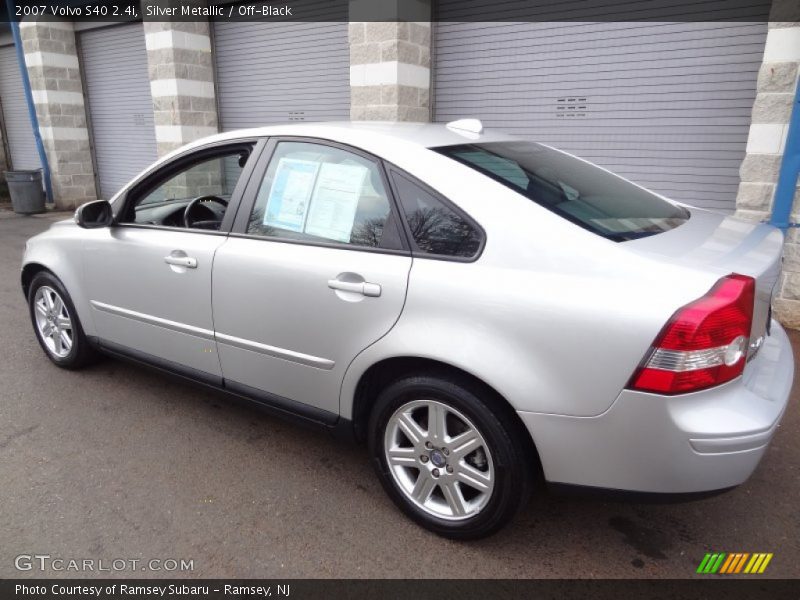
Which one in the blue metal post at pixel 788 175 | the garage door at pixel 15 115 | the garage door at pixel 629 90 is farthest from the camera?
the garage door at pixel 15 115

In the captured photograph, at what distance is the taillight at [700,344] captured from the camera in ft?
6.15

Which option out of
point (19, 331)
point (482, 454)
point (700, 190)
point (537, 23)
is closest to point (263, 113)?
point (537, 23)

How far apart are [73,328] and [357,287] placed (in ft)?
8.34

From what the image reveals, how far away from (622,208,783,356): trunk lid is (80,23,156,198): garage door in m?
11.1

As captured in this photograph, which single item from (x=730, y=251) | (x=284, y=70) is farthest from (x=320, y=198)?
(x=284, y=70)

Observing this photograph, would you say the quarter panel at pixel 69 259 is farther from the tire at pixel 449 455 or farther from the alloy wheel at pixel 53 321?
the tire at pixel 449 455

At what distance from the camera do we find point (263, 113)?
376 inches

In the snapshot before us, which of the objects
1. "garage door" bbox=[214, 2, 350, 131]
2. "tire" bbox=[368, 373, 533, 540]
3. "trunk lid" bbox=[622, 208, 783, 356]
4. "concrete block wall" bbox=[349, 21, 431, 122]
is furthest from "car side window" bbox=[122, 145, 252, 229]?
"garage door" bbox=[214, 2, 350, 131]

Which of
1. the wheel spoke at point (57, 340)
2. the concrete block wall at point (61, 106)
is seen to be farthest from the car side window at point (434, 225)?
the concrete block wall at point (61, 106)

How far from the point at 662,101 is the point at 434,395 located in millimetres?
4912

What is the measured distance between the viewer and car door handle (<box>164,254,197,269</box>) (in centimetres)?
307

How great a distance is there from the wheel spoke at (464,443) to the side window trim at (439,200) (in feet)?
2.21

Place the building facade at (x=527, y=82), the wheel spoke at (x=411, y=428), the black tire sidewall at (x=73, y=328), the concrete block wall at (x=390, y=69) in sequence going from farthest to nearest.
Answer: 1. the concrete block wall at (x=390, y=69)
2. the building facade at (x=527, y=82)
3. the black tire sidewall at (x=73, y=328)
4. the wheel spoke at (x=411, y=428)

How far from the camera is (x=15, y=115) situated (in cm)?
1458
